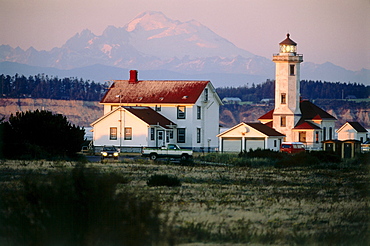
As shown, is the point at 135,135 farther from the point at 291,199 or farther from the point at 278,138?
the point at 291,199

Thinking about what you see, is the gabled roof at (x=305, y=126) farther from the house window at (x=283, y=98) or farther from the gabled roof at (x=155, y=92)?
the gabled roof at (x=155, y=92)

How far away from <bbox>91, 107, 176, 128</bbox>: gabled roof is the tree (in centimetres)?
1333

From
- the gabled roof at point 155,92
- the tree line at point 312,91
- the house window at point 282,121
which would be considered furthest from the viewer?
the tree line at point 312,91

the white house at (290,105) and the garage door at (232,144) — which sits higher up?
the white house at (290,105)

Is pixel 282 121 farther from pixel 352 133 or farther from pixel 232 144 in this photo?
pixel 352 133

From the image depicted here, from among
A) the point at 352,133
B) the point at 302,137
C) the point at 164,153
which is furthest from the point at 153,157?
the point at 352,133

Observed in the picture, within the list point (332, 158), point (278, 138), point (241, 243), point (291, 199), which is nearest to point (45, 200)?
point (241, 243)

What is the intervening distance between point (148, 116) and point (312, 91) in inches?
3201

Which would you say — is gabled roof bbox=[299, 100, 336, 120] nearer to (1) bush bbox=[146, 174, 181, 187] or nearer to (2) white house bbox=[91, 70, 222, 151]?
(2) white house bbox=[91, 70, 222, 151]

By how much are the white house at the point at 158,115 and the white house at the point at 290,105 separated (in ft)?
27.2

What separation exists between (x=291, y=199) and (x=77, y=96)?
3236 inches

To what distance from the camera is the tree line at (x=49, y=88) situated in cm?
8189

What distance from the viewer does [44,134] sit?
4062cm

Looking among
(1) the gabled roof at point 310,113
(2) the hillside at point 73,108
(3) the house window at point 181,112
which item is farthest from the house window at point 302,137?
(2) the hillside at point 73,108
